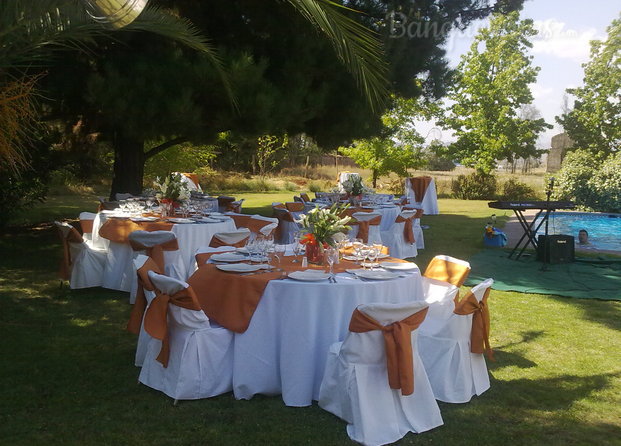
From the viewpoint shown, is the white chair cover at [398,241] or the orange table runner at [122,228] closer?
the orange table runner at [122,228]

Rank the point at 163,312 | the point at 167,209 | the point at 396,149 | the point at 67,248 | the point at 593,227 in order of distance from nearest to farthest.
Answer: the point at 163,312
the point at 67,248
the point at 167,209
the point at 593,227
the point at 396,149

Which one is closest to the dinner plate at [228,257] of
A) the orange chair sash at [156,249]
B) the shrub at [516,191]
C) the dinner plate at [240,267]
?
the dinner plate at [240,267]

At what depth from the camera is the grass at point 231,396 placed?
3.54 meters

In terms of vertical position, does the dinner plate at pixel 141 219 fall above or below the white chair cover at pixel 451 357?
above

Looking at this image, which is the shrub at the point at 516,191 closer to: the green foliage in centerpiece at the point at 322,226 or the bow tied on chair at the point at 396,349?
the green foliage in centerpiece at the point at 322,226

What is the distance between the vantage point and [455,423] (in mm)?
3752

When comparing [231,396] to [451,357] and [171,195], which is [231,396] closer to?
[451,357]

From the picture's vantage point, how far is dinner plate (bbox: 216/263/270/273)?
13.9ft

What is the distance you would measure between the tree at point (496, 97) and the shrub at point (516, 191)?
252cm

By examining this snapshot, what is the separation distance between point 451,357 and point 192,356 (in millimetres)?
1758

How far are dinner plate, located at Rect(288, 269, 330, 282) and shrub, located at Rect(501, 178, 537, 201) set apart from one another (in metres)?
23.8

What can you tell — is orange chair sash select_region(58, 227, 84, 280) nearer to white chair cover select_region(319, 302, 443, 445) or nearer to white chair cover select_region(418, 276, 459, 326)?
white chair cover select_region(418, 276, 459, 326)

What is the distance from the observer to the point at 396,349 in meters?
3.43

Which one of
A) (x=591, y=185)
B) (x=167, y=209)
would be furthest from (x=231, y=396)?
(x=591, y=185)
